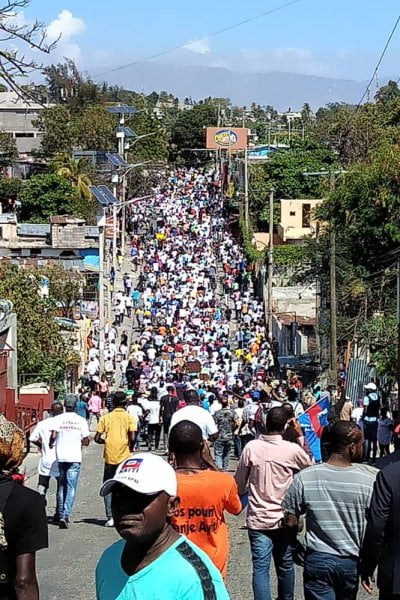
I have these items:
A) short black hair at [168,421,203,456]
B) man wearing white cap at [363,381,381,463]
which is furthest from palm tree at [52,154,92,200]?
short black hair at [168,421,203,456]

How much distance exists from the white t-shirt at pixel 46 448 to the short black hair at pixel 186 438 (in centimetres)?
595

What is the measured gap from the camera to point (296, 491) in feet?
20.7

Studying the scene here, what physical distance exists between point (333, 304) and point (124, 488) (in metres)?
27.4

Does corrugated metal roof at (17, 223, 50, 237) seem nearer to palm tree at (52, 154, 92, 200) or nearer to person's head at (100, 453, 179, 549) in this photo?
palm tree at (52, 154, 92, 200)

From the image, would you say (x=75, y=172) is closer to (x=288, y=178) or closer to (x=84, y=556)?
(x=288, y=178)

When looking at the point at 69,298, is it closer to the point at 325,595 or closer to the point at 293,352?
the point at 293,352

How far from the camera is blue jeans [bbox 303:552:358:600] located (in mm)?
6121

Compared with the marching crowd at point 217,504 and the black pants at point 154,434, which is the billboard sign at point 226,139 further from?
the marching crowd at point 217,504

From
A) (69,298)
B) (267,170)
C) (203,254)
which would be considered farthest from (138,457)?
(267,170)

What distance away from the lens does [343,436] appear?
6.10 meters

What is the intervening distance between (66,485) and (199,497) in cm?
641

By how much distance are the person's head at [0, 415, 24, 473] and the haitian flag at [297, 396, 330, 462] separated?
8747mm

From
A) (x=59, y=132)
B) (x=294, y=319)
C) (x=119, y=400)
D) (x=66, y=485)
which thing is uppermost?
(x=59, y=132)

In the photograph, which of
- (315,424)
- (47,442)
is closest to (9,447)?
(47,442)
